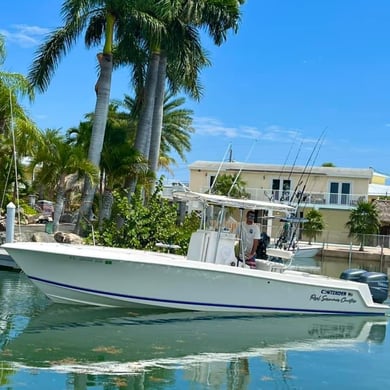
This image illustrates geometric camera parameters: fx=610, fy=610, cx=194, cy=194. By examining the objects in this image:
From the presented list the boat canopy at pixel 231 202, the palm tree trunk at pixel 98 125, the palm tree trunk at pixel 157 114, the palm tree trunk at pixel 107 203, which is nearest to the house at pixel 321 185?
the palm tree trunk at pixel 157 114

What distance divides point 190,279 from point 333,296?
10.3 feet

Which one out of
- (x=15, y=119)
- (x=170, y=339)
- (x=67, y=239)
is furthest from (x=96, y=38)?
(x=170, y=339)

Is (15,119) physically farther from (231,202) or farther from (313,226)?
(313,226)

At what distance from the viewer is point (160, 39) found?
890 inches

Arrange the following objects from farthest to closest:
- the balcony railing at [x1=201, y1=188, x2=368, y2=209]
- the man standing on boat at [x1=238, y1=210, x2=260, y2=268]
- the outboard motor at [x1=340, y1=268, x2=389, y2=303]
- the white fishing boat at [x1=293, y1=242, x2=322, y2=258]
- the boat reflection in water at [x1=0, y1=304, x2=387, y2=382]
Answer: the balcony railing at [x1=201, y1=188, x2=368, y2=209], the white fishing boat at [x1=293, y1=242, x2=322, y2=258], the outboard motor at [x1=340, y1=268, x2=389, y2=303], the man standing on boat at [x1=238, y1=210, x2=260, y2=268], the boat reflection in water at [x1=0, y1=304, x2=387, y2=382]

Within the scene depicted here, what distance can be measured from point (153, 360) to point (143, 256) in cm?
386

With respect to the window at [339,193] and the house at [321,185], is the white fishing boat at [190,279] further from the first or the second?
the window at [339,193]

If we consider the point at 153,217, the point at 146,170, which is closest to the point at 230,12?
the point at 146,170

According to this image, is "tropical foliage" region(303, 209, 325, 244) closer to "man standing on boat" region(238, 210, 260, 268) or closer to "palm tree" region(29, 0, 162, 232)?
"palm tree" region(29, 0, 162, 232)

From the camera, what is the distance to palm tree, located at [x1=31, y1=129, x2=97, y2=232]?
68.3 feet

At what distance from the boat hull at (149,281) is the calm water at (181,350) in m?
0.28

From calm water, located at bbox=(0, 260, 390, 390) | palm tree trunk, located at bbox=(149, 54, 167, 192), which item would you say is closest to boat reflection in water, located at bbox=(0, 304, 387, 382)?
calm water, located at bbox=(0, 260, 390, 390)

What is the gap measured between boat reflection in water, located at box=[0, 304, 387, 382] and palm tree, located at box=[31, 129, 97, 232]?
9.12 meters

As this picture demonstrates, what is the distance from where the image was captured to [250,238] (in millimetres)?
12875
